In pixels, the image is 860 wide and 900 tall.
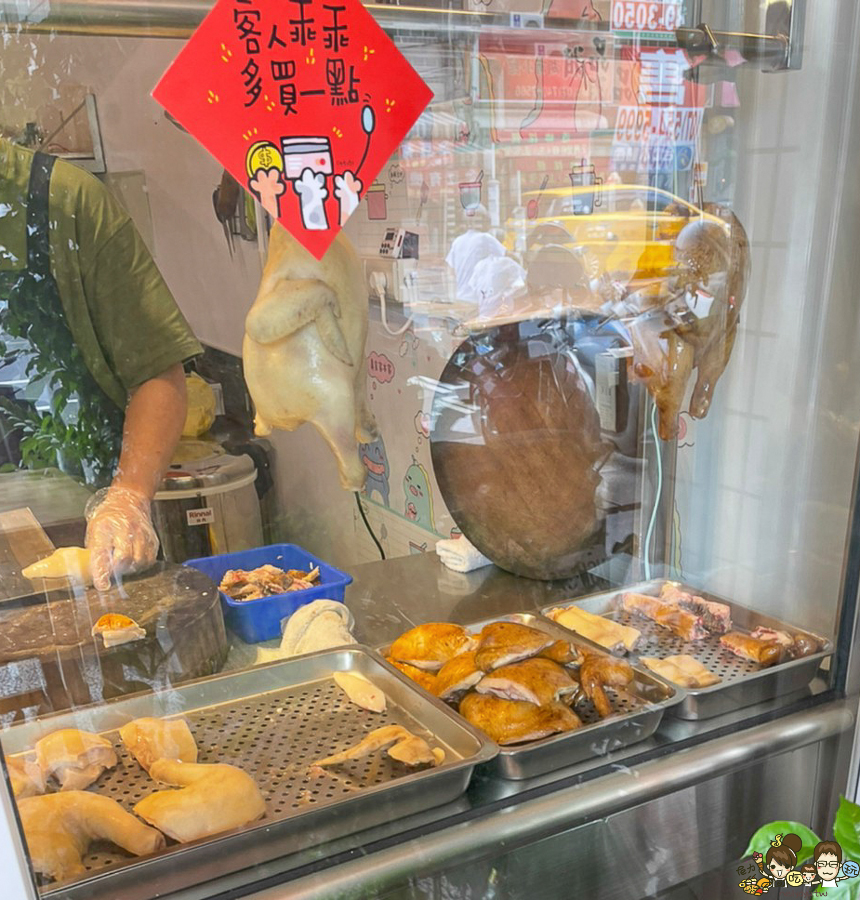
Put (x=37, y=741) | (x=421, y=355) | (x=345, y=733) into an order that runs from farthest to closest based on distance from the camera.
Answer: (x=421, y=355) → (x=345, y=733) → (x=37, y=741)

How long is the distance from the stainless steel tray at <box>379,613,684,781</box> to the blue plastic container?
13 cm

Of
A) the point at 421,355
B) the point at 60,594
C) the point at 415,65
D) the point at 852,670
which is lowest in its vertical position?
the point at 852,670

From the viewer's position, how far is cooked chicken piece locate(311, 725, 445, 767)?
29.6 inches

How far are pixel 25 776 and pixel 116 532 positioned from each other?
19 centimetres

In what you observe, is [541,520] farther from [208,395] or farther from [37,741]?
[37,741]

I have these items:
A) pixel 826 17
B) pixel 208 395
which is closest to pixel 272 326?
pixel 208 395

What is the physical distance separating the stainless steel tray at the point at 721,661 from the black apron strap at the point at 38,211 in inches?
26.9

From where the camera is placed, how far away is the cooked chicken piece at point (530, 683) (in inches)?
32.6

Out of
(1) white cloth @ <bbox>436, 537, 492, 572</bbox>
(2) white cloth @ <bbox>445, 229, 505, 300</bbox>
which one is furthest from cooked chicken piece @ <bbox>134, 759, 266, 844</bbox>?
(2) white cloth @ <bbox>445, 229, 505, 300</bbox>

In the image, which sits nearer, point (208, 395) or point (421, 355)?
point (208, 395)

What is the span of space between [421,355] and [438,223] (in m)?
0.14

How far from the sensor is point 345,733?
31.8 inches

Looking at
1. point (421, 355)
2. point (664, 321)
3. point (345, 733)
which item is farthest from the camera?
point (664, 321)

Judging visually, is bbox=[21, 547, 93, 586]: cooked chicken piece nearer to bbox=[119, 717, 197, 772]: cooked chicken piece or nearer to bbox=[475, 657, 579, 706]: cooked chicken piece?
bbox=[119, 717, 197, 772]: cooked chicken piece
